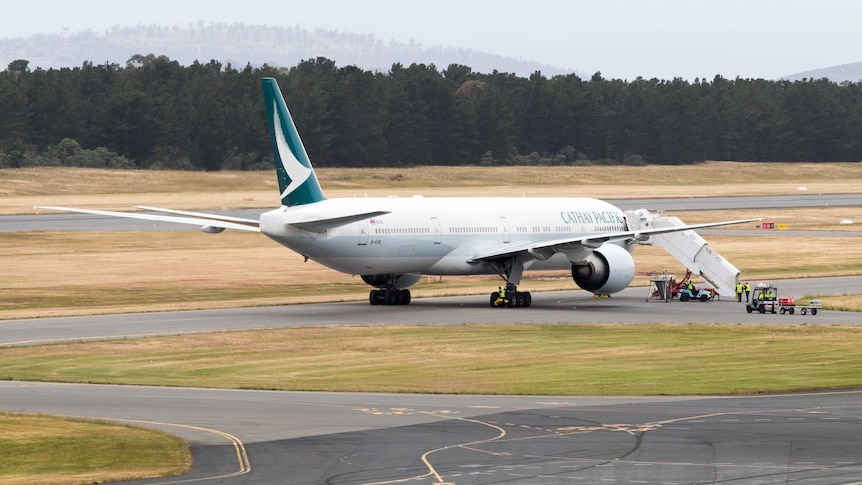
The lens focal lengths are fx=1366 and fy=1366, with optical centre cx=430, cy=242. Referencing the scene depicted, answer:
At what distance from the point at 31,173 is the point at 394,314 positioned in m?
93.9

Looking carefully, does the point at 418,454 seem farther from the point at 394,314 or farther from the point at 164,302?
the point at 164,302

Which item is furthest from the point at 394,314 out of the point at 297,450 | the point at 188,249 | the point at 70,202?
the point at 70,202

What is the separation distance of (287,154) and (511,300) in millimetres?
10992

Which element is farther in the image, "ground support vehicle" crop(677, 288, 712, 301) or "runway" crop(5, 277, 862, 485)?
"ground support vehicle" crop(677, 288, 712, 301)

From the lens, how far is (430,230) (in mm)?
53938

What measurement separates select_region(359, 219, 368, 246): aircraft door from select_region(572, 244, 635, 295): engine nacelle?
9.52 metres

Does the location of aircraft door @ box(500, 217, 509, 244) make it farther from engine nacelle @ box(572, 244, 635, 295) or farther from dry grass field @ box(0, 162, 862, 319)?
dry grass field @ box(0, 162, 862, 319)

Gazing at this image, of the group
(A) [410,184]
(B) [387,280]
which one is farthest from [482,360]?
(A) [410,184]

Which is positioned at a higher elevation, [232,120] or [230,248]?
[232,120]

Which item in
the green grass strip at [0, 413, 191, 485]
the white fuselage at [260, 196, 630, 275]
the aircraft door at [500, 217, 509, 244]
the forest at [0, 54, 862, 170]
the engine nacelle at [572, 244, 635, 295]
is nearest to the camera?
the green grass strip at [0, 413, 191, 485]

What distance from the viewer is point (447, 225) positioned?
54594mm

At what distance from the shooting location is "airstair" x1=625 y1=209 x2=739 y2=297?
192 ft

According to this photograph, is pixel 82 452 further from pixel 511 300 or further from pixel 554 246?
pixel 554 246

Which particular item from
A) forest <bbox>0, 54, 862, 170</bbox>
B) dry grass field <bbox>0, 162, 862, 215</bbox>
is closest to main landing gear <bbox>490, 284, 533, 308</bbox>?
dry grass field <bbox>0, 162, 862, 215</bbox>
